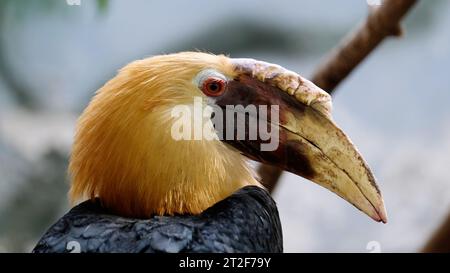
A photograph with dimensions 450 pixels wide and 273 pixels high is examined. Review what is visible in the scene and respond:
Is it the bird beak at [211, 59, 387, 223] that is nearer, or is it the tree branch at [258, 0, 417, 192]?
the bird beak at [211, 59, 387, 223]

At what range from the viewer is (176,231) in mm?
1184

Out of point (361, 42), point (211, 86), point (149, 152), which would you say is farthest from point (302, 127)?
point (361, 42)

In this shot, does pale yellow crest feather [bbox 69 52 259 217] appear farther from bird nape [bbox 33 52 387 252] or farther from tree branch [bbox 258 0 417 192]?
tree branch [bbox 258 0 417 192]

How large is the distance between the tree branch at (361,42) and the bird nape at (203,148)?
1.13 ft

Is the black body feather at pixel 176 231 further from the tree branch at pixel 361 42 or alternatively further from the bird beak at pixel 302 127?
the tree branch at pixel 361 42

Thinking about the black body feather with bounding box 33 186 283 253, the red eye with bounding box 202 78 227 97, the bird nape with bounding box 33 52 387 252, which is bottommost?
the black body feather with bounding box 33 186 283 253

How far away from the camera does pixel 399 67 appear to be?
6.82ft

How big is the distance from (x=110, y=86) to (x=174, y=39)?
2.16 ft

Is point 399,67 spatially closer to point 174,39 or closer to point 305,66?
point 305,66

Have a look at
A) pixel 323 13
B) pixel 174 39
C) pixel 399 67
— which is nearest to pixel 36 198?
pixel 174 39

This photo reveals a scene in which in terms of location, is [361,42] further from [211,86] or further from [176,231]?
[176,231]

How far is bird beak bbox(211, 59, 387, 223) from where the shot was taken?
1330mm

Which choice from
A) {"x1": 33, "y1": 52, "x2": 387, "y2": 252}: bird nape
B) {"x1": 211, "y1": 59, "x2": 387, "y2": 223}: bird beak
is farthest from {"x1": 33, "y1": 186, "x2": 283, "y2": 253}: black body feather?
{"x1": 211, "y1": 59, "x2": 387, "y2": 223}: bird beak
